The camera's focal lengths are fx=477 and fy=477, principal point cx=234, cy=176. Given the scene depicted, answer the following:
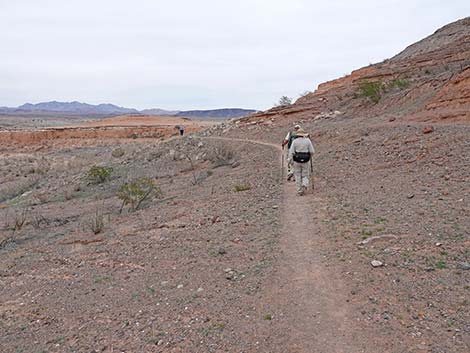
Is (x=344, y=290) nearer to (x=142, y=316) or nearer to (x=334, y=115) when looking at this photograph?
(x=142, y=316)

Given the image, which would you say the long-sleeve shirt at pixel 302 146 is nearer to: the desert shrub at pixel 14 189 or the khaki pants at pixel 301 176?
the khaki pants at pixel 301 176

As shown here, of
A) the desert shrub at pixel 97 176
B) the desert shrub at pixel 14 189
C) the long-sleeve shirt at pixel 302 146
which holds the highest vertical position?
the long-sleeve shirt at pixel 302 146

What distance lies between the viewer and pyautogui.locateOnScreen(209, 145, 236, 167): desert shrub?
18.5 metres

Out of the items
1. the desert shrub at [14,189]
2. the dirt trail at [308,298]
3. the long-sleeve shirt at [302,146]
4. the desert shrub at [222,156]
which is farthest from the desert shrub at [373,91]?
the desert shrub at [14,189]

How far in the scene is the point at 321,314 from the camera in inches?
182

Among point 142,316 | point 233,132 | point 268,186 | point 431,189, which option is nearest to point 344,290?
point 142,316

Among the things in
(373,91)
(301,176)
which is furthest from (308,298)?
(373,91)

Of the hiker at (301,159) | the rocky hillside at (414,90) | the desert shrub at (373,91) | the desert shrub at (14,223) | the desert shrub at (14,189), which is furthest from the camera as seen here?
the desert shrub at (14,189)

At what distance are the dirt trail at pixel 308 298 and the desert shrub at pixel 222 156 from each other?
11162 millimetres

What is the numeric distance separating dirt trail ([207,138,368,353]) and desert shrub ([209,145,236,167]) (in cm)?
1116

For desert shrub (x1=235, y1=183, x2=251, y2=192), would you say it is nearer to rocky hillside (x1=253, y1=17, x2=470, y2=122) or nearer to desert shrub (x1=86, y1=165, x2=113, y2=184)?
rocky hillside (x1=253, y1=17, x2=470, y2=122)

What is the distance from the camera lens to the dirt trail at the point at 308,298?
4.20 meters

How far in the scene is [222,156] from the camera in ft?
63.0

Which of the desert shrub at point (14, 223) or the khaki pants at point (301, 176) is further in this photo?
the desert shrub at point (14, 223)
